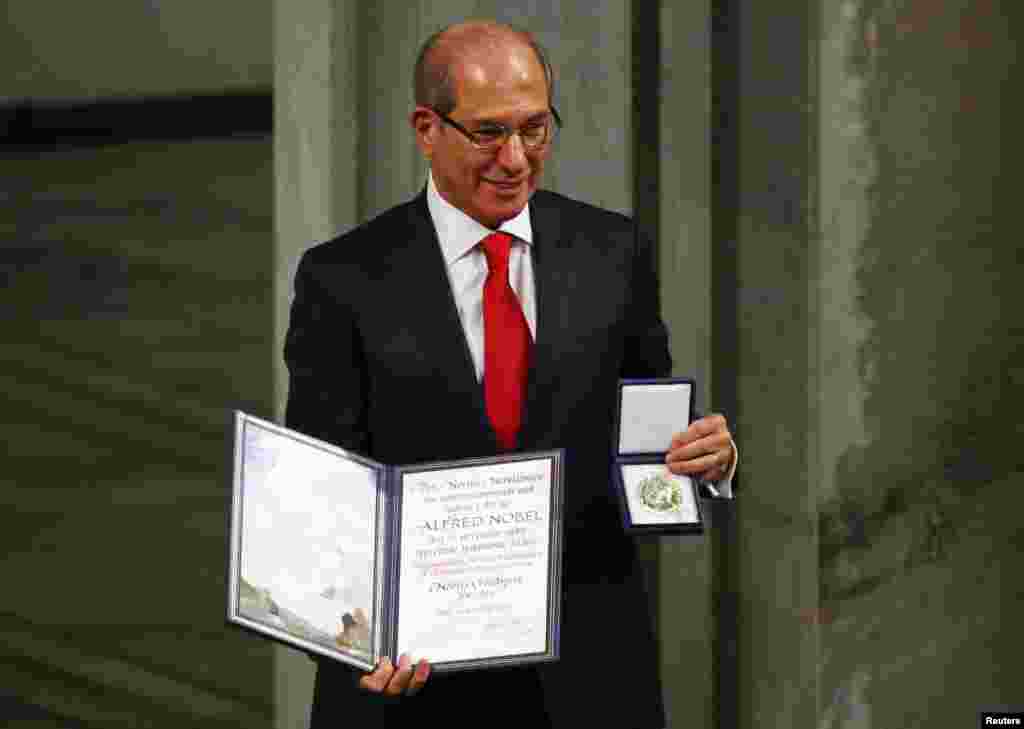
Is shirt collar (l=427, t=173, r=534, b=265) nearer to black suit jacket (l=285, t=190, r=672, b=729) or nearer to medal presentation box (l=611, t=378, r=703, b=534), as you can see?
black suit jacket (l=285, t=190, r=672, b=729)

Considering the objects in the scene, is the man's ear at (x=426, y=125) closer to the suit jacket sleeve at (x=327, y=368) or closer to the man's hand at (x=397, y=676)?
the suit jacket sleeve at (x=327, y=368)

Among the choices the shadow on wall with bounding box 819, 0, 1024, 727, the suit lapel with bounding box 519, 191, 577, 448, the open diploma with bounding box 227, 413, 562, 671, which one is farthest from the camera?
the shadow on wall with bounding box 819, 0, 1024, 727

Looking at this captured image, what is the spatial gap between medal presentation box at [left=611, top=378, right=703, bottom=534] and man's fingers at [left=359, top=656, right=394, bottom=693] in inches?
15.2

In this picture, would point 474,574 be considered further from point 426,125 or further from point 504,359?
point 426,125

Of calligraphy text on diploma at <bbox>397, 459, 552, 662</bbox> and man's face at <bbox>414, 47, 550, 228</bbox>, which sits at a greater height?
man's face at <bbox>414, 47, 550, 228</bbox>

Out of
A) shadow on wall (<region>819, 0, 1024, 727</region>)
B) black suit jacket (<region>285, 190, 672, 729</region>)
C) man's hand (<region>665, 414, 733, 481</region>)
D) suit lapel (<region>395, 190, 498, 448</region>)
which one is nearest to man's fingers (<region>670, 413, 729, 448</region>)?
man's hand (<region>665, 414, 733, 481</region>)

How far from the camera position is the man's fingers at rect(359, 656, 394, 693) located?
2910mm

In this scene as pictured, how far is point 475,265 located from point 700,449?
1.40 feet

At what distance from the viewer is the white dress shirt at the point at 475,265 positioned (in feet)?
10.1

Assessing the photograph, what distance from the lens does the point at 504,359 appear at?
120 inches

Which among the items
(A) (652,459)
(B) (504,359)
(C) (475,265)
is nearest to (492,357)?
(B) (504,359)

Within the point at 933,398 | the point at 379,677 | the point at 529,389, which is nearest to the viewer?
the point at 379,677

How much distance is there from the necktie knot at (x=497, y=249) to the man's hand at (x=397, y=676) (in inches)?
22.7

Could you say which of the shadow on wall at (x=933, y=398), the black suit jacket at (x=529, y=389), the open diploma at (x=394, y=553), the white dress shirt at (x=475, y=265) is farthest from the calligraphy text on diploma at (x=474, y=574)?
the shadow on wall at (x=933, y=398)
